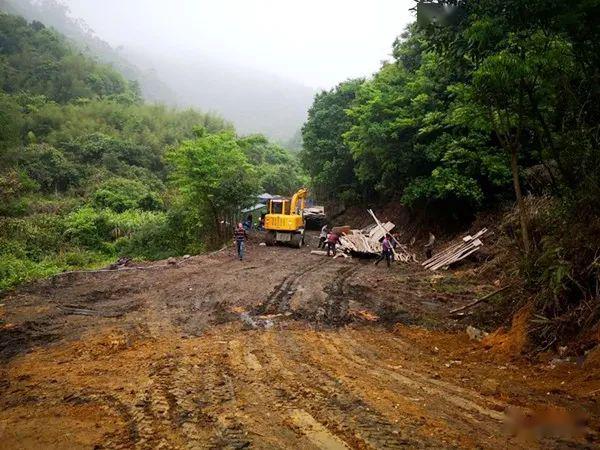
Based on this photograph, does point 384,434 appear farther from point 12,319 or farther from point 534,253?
point 12,319

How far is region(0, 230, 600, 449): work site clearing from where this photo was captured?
427 centimetres

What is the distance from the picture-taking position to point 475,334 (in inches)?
297

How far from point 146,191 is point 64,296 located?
2332 centimetres

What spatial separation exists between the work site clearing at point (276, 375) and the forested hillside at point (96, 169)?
22.0 feet

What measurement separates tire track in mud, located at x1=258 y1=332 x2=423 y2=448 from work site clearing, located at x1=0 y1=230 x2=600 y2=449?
0.02 meters

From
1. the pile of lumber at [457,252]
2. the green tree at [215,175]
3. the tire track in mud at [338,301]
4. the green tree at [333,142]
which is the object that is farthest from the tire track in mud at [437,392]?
the green tree at [333,142]

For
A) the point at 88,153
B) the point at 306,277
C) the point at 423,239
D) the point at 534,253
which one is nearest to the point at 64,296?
the point at 306,277

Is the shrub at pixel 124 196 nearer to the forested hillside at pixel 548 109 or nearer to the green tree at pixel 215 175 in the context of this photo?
the green tree at pixel 215 175

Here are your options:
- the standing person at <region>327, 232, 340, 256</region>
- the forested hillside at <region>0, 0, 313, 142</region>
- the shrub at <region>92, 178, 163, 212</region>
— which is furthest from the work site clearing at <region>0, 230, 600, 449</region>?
the forested hillside at <region>0, 0, 313, 142</region>

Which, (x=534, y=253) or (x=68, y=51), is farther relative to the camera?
(x=68, y=51)

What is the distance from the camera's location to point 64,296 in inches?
442

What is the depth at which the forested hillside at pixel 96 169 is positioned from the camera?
20781 millimetres

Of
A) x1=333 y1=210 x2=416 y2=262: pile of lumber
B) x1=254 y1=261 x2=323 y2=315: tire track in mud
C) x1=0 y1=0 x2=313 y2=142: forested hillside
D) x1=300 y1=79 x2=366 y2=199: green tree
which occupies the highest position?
x1=0 y1=0 x2=313 y2=142: forested hillside

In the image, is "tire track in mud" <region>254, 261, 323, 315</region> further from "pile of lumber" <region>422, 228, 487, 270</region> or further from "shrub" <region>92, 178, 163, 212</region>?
"shrub" <region>92, 178, 163, 212</region>
